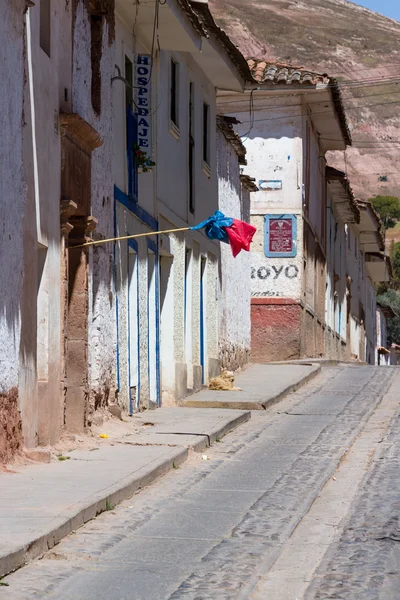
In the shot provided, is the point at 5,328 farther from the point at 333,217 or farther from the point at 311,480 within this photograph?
the point at 333,217

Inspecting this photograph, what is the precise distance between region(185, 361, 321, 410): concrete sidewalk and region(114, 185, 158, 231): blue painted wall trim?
276 centimetres

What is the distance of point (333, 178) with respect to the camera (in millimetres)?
39250

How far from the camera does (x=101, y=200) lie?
50.7ft

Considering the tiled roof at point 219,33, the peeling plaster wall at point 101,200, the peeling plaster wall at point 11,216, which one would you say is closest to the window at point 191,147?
the tiled roof at point 219,33

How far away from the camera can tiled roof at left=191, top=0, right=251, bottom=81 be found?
65.1 ft

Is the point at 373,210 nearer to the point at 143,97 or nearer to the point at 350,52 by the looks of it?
the point at 143,97

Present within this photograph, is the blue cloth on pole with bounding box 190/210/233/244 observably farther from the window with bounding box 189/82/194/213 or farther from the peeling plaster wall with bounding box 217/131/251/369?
the peeling plaster wall with bounding box 217/131/251/369

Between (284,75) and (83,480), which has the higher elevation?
(284,75)

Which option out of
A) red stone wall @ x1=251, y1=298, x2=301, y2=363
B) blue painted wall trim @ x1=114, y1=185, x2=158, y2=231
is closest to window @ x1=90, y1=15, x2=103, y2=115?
blue painted wall trim @ x1=114, y1=185, x2=158, y2=231

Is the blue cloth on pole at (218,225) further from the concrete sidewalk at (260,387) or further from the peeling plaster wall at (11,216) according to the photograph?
the peeling plaster wall at (11,216)

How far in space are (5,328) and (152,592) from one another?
15.3 ft

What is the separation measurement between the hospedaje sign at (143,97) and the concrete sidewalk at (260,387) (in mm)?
3958

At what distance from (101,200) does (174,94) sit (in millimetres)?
5403

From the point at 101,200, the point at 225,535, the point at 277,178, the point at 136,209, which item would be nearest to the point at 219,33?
the point at 136,209
